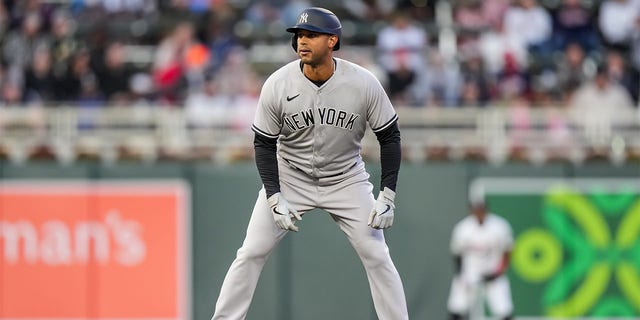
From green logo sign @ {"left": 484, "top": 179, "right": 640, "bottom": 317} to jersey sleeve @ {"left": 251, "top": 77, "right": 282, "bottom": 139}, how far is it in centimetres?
846

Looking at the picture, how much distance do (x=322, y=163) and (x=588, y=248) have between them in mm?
8555

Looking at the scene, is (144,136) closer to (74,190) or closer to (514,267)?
(74,190)

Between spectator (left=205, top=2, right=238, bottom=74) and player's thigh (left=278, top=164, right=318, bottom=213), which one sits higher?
spectator (left=205, top=2, right=238, bottom=74)

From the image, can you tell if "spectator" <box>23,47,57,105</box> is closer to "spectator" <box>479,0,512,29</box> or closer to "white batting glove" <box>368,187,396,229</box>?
"spectator" <box>479,0,512,29</box>

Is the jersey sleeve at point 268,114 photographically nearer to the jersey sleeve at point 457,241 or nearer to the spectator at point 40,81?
the jersey sleeve at point 457,241

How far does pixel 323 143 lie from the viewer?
892 centimetres

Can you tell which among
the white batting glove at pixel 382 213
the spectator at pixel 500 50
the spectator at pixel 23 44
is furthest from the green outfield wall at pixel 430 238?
the white batting glove at pixel 382 213

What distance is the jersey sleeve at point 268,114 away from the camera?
871 centimetres

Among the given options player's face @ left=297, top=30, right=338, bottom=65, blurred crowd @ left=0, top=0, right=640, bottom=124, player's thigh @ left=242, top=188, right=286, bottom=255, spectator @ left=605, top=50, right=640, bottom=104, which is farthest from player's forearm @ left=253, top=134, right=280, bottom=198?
spectator @ left=605, top=50, right=640, bottom=104

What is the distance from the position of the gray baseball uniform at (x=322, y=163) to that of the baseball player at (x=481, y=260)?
7498 mm

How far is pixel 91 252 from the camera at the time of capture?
55.3 ft

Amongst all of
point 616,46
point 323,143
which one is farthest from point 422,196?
point 323,143

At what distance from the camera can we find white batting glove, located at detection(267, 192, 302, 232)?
8.70 m

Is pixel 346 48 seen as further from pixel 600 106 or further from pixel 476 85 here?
pixel 600 106
